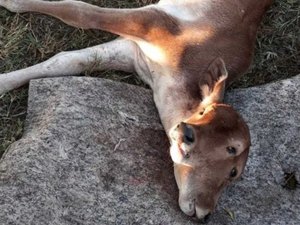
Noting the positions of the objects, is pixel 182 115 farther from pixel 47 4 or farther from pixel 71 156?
pixel 47 4

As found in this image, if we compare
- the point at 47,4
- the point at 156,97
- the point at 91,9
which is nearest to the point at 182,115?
the point at 156,97

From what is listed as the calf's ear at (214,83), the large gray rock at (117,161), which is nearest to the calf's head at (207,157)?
the large gray rock at (117,161)

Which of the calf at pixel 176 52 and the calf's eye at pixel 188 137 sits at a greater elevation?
the calf's eye at pixel 188 137

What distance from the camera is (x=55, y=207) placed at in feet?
14.1

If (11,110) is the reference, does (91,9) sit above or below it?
above

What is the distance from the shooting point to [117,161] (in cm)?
480

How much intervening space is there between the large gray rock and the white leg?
21 cm

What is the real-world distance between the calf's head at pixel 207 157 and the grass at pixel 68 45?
1311 millimetres

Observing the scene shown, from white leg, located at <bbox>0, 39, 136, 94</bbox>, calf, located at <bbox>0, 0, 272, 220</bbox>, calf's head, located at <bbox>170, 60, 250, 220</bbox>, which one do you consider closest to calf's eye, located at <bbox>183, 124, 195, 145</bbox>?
calf's head, located at <bbox>170, 60, 250, 220</bbox>

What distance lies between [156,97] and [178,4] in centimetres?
98

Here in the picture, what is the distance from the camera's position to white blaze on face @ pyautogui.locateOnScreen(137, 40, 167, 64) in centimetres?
557

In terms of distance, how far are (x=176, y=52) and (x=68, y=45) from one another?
3.23 ft

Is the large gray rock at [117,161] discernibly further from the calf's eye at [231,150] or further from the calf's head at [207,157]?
the calf's eye at [231,150]

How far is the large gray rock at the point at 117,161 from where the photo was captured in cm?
438
